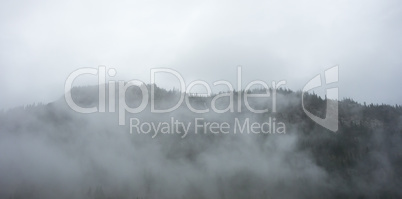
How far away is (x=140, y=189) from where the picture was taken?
18675 cm

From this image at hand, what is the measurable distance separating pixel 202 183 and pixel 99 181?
185 feet

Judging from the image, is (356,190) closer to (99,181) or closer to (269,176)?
(269,176)

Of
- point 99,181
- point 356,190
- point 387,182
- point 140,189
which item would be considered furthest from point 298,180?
point 99,181

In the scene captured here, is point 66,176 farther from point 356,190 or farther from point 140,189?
point 356,190

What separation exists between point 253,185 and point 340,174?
50438mm

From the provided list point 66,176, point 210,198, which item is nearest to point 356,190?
point 210,198

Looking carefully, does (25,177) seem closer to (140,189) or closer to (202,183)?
(140,189)

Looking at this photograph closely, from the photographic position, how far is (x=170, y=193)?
18588 cm

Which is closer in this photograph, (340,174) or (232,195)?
(232,195)

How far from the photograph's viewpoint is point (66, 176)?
651ft

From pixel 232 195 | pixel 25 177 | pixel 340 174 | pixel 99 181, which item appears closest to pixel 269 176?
pixel 232 195

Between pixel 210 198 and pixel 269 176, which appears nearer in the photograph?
pixel 210 198

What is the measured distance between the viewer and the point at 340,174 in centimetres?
19975

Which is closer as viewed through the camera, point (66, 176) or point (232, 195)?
point (232, 195)
